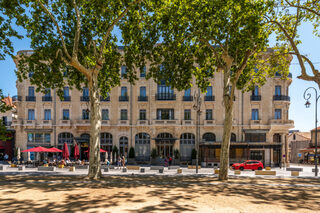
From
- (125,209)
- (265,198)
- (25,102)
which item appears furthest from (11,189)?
(25,102)

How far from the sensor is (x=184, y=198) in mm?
11086

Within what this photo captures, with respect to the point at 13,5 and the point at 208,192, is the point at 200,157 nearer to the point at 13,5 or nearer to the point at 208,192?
the point at 208,192

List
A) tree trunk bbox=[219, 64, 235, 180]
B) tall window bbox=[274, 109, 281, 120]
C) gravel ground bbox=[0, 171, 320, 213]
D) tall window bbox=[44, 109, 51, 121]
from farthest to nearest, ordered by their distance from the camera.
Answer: tall window bbox=[44, 109, 51, 121] < tall window bbox=[274, 109, 281, 120] < tree trunk bbox=[219, 64, 235, 180] < gravel ground bbox=[0, 171, 320, 213]

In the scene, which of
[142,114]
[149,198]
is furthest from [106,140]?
[149,198]

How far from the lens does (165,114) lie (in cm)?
3719

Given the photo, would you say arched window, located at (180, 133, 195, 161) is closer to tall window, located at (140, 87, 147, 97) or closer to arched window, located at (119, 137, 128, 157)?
arched window, located at (119, 137, 128, 157)

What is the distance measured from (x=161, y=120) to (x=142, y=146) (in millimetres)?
4988

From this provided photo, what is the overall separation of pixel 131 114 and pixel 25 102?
1709cm

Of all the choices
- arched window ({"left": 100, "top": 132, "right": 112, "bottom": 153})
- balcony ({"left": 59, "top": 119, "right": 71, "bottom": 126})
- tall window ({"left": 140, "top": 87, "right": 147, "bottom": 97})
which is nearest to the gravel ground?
arched window ({"left": 100, "top": 132, "right": 112, "bottom": 153})

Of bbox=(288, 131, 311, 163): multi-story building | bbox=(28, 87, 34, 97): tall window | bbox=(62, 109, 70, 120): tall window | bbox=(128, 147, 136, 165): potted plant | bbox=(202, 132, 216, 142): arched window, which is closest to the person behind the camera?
bbox=(128, 147, 136, 165): potted plant

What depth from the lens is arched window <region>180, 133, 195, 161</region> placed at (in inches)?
1428

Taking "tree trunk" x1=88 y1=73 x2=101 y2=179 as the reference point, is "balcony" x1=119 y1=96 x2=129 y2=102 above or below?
above

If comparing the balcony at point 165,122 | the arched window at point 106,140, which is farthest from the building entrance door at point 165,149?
the arched window at point 106,140

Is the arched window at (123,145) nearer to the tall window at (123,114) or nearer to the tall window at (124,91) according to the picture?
the tall window at (123,114)
